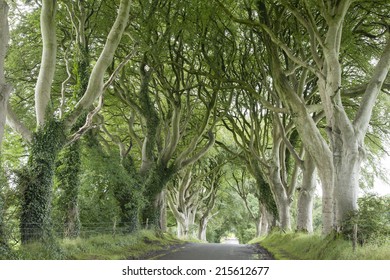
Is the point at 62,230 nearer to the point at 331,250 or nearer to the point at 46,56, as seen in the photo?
the point at 46,56

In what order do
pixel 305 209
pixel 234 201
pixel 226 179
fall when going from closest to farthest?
pixel 305 209
pixel 226 179
pixel 234 201

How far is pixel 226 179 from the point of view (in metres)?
36.0

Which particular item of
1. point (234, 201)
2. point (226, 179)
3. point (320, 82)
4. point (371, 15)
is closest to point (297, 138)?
point (371, 15)

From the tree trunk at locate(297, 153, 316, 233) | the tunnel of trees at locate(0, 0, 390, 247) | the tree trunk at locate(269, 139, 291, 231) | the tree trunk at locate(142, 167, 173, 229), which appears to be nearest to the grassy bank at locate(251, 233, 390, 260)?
the tunnel of trees at locate(0, 0, 390, 247)

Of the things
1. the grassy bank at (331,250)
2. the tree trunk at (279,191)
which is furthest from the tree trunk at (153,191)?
the grassy bank at (331,250)

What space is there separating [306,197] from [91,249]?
378 inches

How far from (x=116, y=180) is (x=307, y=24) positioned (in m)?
9.64

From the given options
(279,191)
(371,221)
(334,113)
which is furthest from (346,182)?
(279,191)

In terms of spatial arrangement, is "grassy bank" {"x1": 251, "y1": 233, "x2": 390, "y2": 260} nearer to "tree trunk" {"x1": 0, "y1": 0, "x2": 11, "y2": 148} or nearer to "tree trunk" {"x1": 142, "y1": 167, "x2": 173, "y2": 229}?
"tree trunk" {"x1": 142, "y1": 167, "x2": 173, "y2": 229}

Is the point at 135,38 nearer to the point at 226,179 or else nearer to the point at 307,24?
the point at 307,24

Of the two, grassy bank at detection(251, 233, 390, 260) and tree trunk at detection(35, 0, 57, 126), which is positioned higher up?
tree trunk at detection(35, 0, 57, 126)

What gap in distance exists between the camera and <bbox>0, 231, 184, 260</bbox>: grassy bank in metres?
9.00

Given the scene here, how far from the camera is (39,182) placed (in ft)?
34.7

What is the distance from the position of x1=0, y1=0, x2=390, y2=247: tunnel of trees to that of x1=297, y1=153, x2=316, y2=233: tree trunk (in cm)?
6
